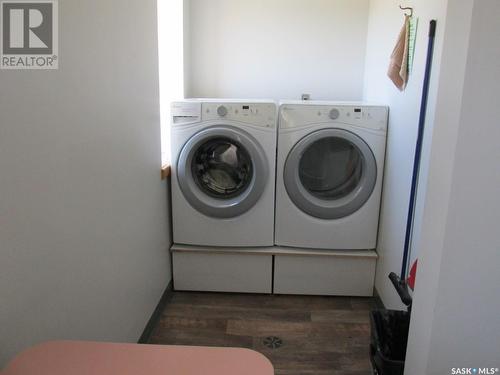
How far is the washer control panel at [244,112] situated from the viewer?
2414mm

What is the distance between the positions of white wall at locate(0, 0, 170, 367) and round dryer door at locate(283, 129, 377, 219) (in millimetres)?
875

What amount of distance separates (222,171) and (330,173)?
2.27 feet

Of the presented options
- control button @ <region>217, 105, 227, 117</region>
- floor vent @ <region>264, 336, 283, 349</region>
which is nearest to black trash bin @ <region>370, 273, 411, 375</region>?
floor vent @ <region>264, 336, 283, 349</region>

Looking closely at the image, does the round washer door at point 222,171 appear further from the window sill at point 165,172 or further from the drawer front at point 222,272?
the drawer front at point 222,272

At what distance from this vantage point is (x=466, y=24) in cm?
102

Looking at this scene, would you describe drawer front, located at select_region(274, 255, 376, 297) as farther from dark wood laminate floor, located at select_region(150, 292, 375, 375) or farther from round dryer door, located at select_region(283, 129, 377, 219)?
round dryer door, located at select_region(283, 129, 377, 219)

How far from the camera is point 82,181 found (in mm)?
1411

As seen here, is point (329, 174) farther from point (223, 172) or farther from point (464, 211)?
point (464, 211)

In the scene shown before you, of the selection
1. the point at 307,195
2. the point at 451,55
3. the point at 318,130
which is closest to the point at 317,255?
the point at 307,195

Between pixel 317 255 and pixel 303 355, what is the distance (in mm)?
674

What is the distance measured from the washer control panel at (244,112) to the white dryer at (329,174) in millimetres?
75

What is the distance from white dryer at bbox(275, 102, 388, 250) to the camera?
2.41 meters

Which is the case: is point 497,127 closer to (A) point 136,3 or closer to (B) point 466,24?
(B) point 466,24

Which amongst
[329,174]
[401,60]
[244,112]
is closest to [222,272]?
[329,174]
